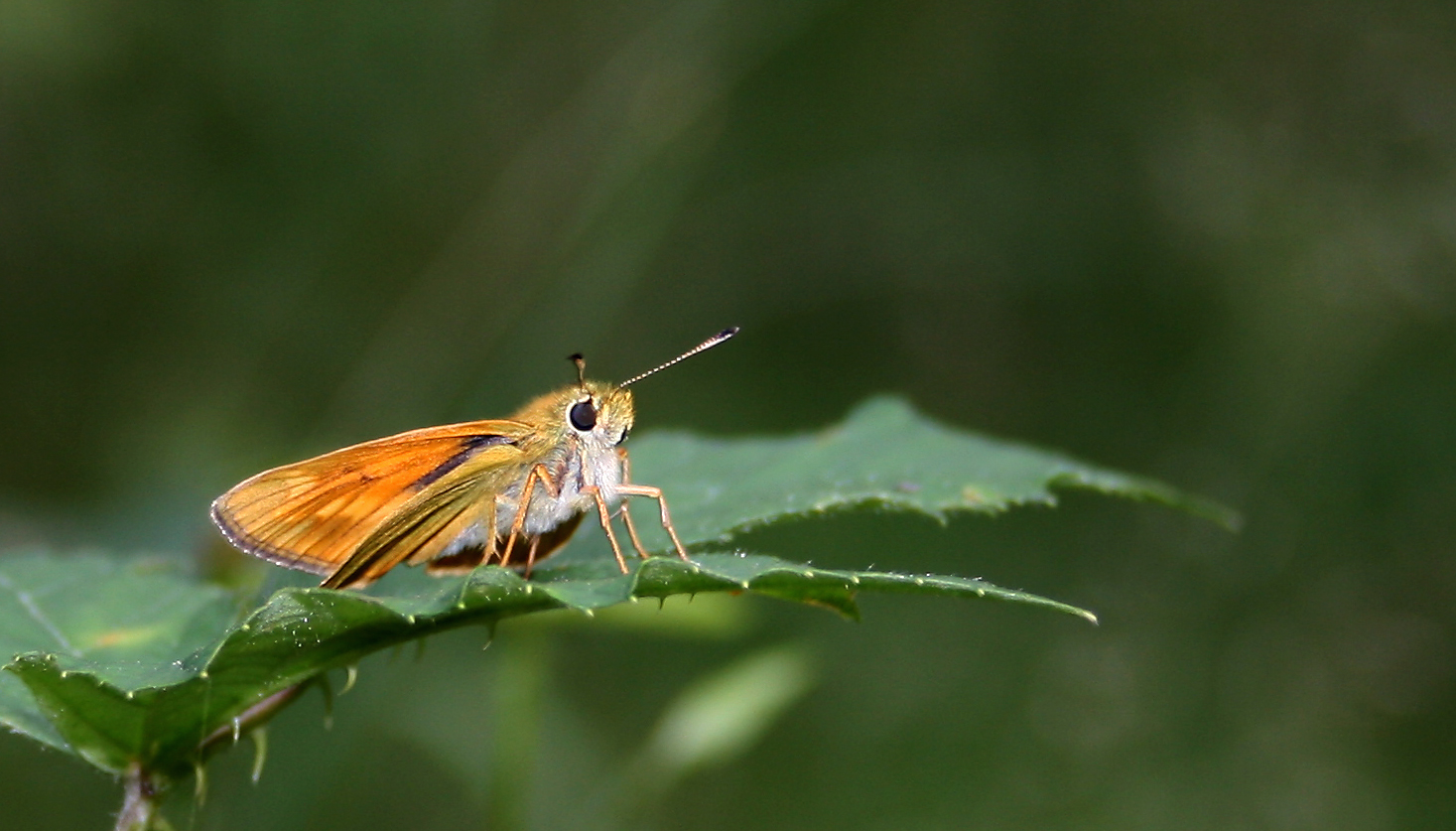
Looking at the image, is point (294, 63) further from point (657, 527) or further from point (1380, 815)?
point (1380, 815)

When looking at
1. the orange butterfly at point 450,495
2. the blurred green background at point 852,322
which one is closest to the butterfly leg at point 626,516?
the orange butterfly at point 450,495

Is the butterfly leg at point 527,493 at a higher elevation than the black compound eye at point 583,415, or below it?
below

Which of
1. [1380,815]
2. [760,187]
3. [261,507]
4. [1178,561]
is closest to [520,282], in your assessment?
[760,187]

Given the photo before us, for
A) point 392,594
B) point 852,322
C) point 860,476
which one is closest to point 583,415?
point 392,594

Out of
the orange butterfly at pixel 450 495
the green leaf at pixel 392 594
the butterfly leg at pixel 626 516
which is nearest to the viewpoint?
the green leaf at pixel 392 594

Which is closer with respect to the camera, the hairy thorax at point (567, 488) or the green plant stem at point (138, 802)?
the green plant stem at point (138, 802)

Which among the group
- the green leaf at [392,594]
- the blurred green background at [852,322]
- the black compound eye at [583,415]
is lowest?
the green leaf at [392,594]

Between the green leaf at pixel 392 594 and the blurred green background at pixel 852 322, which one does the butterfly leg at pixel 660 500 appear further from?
the blurred green background at pixel 852 322

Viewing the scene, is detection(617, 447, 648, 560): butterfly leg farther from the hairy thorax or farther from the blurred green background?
the blurred green background
